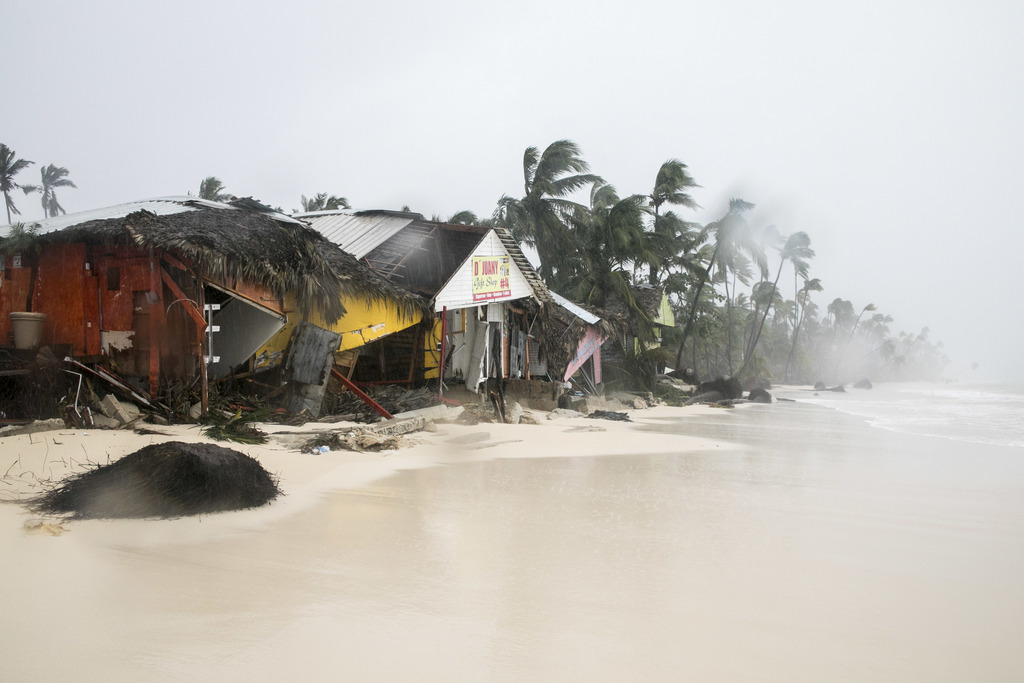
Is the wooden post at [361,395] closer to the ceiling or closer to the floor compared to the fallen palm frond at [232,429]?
closer to the ceiling

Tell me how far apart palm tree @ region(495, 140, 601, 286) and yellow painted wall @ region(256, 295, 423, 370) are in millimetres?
15056

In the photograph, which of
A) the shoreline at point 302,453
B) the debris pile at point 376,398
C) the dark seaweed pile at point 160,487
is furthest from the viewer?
the debris pile at point 376,398

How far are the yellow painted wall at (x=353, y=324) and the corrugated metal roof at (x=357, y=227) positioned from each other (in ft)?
5.36

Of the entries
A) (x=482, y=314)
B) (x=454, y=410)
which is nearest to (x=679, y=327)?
(x=482, y=314)

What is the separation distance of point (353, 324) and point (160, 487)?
7.07 m

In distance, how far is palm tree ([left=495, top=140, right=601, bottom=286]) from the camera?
2614 centimetres

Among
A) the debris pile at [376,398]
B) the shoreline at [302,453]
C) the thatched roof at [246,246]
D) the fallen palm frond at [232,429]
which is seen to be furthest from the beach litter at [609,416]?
the fallen palm frond at [232,429]

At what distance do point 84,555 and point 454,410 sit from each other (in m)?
7.62

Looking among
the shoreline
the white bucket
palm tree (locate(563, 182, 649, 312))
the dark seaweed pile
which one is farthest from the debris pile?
palm tree (locate(563, 182, 649, 312))

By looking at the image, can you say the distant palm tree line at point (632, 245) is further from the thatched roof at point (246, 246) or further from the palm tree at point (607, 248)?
the thatched roof at point (246, 246)

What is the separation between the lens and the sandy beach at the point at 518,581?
2660 mm

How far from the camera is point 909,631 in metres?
3.08

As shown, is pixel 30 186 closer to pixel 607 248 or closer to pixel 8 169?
pixel 8 169

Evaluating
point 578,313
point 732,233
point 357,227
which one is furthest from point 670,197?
point 357,227
